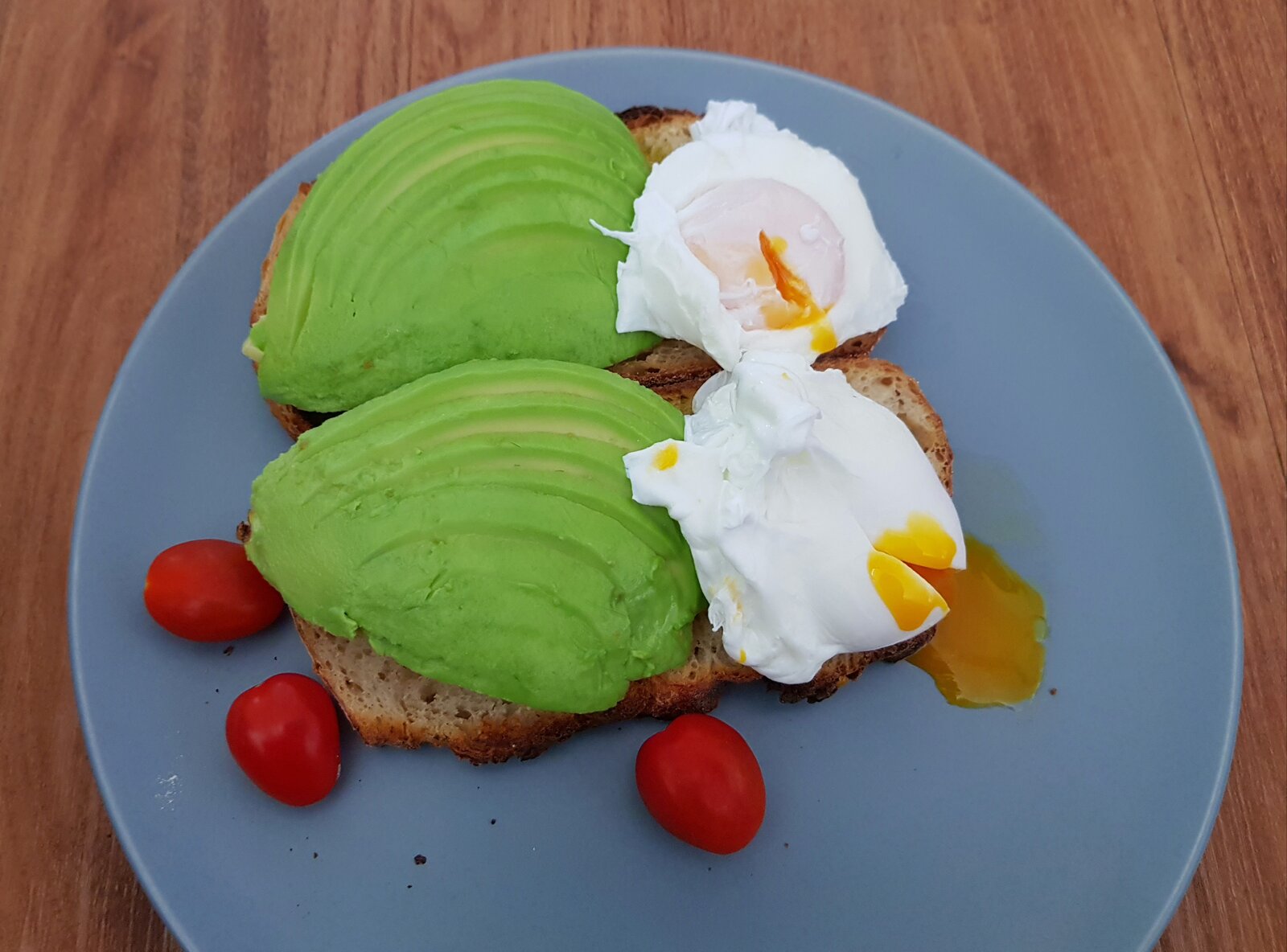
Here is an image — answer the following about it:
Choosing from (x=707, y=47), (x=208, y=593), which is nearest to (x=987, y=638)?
(x=208, y=593)

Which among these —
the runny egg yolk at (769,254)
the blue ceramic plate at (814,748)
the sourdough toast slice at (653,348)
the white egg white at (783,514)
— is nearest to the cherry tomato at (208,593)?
the blue ceramic plate at (814,748)

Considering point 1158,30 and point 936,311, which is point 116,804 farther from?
point 1158,30

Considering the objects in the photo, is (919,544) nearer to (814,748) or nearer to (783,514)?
(783,514)

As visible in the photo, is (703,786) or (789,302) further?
(789,302)

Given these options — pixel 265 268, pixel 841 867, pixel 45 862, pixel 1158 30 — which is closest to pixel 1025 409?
pixel 841 867

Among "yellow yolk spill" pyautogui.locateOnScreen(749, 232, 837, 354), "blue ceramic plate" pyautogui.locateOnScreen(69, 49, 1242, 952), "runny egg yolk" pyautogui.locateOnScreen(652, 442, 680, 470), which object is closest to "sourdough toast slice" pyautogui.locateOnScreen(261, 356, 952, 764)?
"blue ceramic plate" pyautogui.locateOnScreen(69, 49, 1242, 952)
